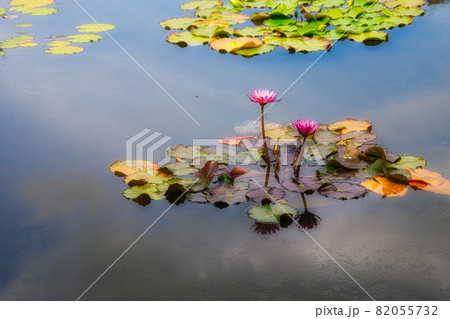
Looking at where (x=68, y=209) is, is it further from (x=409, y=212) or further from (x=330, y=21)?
(x=330, y=21)

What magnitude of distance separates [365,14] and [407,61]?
895mm

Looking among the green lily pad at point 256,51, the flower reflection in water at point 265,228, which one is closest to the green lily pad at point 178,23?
the green lily pad at point 256,51

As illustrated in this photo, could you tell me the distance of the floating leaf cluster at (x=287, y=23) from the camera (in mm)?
3730

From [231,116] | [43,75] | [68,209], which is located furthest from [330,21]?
[68,209]

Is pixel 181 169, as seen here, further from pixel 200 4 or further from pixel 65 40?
pixel 200 4

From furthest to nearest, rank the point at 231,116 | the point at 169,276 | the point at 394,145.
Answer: the point at 231,116 < the point at 394,145 < the point at 169,276

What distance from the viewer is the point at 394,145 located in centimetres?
246

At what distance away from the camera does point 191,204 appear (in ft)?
7.03

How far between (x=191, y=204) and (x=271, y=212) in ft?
1.13

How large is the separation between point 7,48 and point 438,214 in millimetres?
3454

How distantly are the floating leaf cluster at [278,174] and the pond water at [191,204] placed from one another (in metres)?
0.05

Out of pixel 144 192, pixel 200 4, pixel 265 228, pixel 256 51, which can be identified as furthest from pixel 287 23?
pixel 265 228
